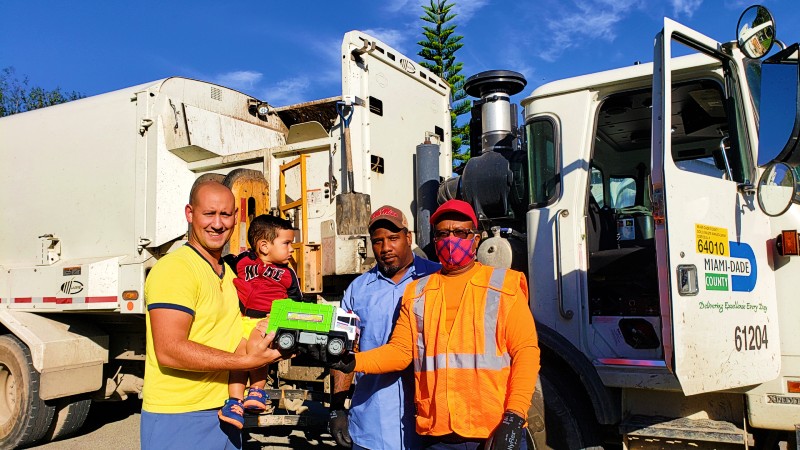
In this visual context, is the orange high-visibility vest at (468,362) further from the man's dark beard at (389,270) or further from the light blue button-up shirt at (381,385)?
the man's dark beard at (389,270)

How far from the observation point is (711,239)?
295cm

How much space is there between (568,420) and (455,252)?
4.67 ft

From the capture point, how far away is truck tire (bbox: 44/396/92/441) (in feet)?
19.7

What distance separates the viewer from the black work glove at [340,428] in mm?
3533

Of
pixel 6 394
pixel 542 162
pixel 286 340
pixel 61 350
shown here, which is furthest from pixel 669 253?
pixel 6 394

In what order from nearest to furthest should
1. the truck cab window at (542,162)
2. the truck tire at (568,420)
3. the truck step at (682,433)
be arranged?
the truck step at (682,433) → the truck tire at (568,420) → the truck cab window at (542,162)

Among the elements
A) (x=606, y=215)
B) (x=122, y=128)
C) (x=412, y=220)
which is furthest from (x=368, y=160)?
(x=122, y=128)

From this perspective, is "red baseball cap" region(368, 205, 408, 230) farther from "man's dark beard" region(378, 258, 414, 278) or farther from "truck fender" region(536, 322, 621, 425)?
"truck fender" region(536, 322, 621, 425)

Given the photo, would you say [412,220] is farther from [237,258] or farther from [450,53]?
[450,53]

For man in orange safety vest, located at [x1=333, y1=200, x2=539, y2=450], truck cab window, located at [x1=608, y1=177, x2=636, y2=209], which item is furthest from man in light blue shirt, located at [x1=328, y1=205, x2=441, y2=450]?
truck cab window, located at [x1=608, y1=177, x2=636, y2=209]

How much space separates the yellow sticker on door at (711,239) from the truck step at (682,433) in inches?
33.3

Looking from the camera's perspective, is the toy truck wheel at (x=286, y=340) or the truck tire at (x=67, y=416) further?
the truck tire at (x=67, y=416)

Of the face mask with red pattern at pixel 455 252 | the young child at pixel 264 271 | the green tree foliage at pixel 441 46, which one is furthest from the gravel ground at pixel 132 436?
the green tree foliage at pixel 441 46

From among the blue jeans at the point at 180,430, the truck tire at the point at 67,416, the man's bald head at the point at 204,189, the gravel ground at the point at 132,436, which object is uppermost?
the man's bald head at the point at 204,189
